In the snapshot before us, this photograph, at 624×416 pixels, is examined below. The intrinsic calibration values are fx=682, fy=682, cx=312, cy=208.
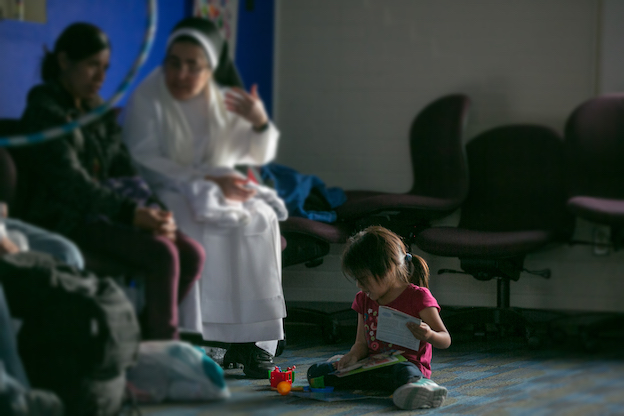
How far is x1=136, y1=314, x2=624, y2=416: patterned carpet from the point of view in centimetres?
67

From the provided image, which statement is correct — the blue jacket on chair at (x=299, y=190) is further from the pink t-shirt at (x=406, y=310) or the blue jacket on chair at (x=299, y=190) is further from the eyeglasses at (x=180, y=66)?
the pink t-shirt at (x=406, y=310)

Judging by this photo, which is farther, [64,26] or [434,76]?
[434,76]

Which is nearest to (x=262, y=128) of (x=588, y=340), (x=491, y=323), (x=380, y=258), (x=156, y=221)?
(x=156, y=221)

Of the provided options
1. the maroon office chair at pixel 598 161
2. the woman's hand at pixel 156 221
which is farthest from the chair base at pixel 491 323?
the woman's hand at pixel 156 221

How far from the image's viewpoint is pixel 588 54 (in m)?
0.64

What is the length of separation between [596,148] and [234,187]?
1.11 feet

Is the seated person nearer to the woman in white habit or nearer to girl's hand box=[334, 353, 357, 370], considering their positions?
the woman in white habit

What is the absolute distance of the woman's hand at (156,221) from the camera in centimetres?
52

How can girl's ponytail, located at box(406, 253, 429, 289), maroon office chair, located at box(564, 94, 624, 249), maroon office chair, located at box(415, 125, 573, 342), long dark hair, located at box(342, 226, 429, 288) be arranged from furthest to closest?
girl's ponytail, located at box(406, 253, 429, 289) < long dark hair, located at box(342, 226, 429, 288) < maroon office chair, located at box(415, 125, 573, 342) < maroon office chair, located at box(564, 94, 624, 249)

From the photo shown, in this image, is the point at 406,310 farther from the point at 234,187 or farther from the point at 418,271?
the point at 234,187

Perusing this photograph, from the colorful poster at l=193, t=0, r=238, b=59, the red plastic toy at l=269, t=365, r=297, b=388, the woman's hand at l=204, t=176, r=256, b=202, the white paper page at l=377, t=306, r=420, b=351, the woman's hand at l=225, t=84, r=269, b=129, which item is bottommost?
the red plastic toy at l=269, t=365, r=297, b=388

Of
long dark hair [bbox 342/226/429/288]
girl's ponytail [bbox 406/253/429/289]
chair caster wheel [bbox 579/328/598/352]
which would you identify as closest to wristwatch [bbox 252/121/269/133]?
chair caster wheel [bbox 579/328/598/352]

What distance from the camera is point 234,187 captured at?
1.84 feet

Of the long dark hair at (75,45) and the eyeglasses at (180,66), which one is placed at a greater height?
the long dark hair at (75,45)
